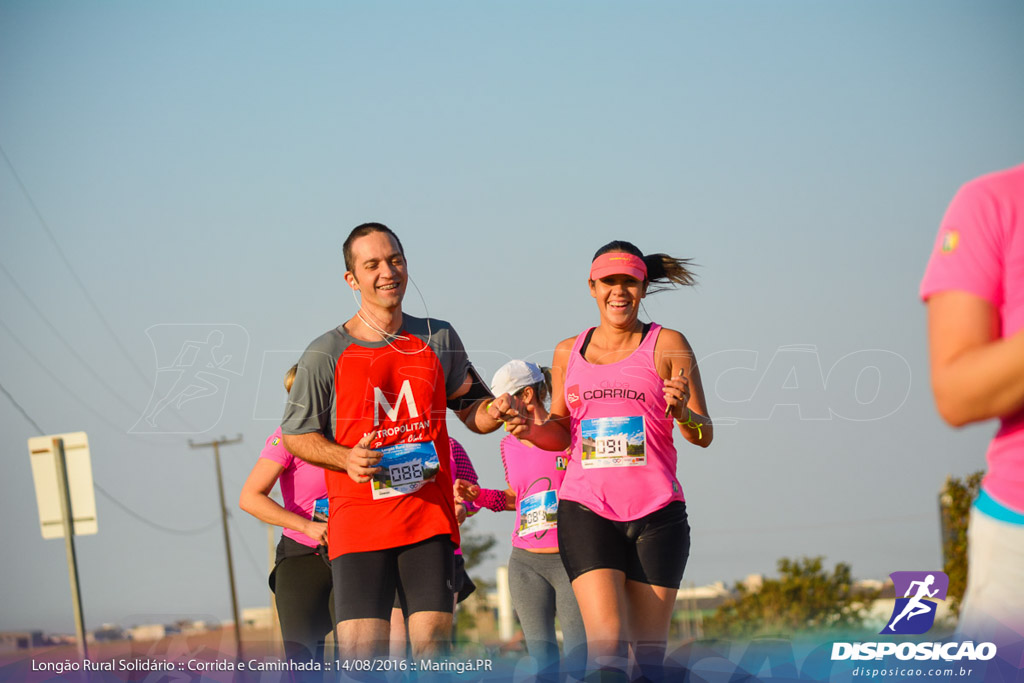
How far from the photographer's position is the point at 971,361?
217 cm

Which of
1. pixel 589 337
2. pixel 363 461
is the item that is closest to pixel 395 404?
pixel 363 461

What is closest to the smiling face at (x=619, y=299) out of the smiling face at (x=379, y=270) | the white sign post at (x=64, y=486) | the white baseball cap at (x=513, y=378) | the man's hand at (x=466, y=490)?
the white baseball cap at (x=513, y=378)

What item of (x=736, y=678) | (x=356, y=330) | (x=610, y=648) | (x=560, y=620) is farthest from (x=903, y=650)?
(x=560, y=620)

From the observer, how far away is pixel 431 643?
4.96 m

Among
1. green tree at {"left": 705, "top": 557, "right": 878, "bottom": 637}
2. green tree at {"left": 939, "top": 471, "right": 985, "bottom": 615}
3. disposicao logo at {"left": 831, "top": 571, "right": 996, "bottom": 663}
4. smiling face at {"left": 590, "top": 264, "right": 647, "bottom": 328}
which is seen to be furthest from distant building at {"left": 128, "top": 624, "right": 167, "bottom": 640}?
green tree at {"left": 705, "top": 557, "right": 878, "bottom": 637}

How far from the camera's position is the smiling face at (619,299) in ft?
19.4

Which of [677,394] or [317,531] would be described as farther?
[317,531]

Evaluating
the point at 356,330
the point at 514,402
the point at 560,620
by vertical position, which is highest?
the point at 356,330

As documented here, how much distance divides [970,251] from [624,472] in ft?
11.1

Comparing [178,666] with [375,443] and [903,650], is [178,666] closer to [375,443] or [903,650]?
[375,443]

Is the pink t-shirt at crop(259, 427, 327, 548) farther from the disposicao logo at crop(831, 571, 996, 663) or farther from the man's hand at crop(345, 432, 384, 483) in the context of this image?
the disposicao logo at crop(831, 571, 996, 663)

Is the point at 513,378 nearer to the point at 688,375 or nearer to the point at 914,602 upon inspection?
the point at 688,375

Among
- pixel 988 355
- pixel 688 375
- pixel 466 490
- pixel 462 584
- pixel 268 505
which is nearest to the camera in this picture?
pixel 988 355

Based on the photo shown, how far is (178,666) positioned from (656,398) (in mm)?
2699
